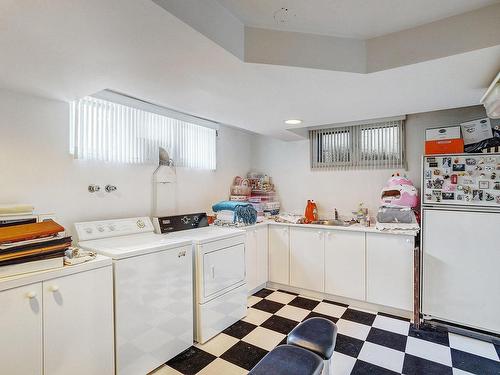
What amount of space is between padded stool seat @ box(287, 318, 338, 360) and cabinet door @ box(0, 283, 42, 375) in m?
1.31

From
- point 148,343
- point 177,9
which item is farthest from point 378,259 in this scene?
point 177,9

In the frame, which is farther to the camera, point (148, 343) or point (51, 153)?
point (51, 153)

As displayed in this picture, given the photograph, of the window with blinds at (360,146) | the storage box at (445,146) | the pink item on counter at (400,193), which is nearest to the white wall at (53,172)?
the window with blinds at (360,146)

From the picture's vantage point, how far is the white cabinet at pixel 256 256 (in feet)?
10.0

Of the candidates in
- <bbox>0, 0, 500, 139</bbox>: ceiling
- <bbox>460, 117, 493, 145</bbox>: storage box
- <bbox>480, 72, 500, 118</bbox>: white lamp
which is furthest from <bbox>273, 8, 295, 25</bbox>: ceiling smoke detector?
<bbox>460, 117, 493, 145</bbox>: storage box

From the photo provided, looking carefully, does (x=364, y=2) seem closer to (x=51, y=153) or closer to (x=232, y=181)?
(x=51, y=153)

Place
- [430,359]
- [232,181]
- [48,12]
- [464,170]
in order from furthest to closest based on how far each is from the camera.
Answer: [232,181] < [464,170] < [430,359] < [48,12]

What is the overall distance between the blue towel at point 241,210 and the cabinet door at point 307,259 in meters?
0.53

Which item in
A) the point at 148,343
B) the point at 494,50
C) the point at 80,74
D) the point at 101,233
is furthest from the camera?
the point at 101,233

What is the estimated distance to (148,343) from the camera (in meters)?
1.86

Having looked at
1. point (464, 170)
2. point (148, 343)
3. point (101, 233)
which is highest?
point (464, 170)

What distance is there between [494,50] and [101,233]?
9.18 ft

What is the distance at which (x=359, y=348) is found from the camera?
217 cm

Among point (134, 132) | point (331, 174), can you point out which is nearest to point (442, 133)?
point (331, 174)
